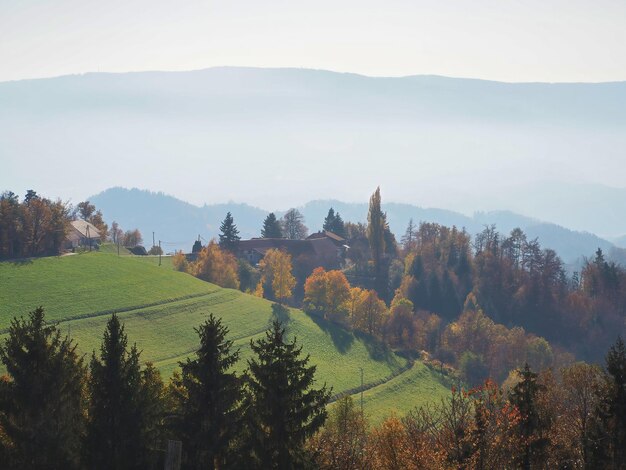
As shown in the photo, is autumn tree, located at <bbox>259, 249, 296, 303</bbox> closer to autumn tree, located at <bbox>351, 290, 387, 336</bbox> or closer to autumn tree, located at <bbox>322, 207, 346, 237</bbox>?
autumn tree, located at <bbox>351, 290, 387, 336</bbox>

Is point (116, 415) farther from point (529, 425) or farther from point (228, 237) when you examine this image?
point (228, 237)

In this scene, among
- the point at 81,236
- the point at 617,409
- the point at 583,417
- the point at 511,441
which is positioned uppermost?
the point at 81,236

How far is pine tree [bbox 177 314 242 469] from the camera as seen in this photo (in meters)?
30.4

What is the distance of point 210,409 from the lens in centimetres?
3072

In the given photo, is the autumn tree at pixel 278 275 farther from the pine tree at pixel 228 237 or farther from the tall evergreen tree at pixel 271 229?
the tall evergreen tree at pixel 271 229

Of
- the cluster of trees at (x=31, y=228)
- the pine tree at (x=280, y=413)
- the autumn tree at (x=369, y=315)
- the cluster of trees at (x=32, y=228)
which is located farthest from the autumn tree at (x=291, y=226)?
the pine tree at (x=280, y=413)

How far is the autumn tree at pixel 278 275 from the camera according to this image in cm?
11425

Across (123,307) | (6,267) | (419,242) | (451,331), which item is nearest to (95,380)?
(123,307)

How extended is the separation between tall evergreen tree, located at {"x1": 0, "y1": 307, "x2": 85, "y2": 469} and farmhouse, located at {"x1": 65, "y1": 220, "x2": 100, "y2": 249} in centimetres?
7591

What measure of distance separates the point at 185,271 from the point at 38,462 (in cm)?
8653

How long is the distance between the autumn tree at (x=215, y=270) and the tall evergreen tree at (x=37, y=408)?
265ft

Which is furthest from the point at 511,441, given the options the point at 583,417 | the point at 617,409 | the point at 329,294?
the point at 329,294

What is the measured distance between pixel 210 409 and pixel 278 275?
84.2 meters

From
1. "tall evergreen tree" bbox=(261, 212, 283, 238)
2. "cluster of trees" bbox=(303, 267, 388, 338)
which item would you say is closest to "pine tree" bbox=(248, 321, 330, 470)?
"cluster of trees" bbox=(303, 267, 388, 338)
